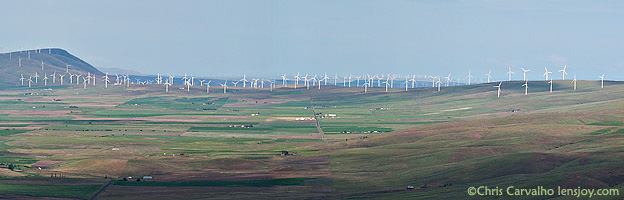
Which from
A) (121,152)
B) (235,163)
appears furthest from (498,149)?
(121,152)
